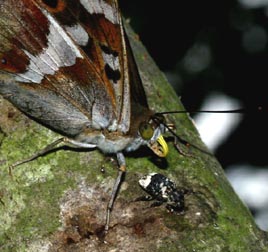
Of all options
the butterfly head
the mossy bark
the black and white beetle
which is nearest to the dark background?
the butterfly head

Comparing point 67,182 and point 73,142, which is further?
point 73,142

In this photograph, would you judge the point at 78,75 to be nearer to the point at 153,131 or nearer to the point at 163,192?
the point at 153,131

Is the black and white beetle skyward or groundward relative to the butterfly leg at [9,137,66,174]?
groundward

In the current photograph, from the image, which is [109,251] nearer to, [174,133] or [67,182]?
[67,182]

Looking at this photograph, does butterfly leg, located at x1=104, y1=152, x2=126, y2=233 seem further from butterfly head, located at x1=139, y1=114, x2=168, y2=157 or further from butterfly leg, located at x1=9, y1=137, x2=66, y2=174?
butterfly leg, located at x1=9, y1=137, x2=66, y2=174

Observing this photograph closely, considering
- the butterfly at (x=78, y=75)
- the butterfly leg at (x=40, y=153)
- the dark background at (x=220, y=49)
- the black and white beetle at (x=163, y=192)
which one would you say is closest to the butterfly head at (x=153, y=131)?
the butterfly at (x=78, y=75)

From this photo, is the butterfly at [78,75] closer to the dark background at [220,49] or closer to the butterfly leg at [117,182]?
the butterfly leg at [117,182]

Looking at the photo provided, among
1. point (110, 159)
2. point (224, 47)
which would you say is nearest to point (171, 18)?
point (224, 47)
